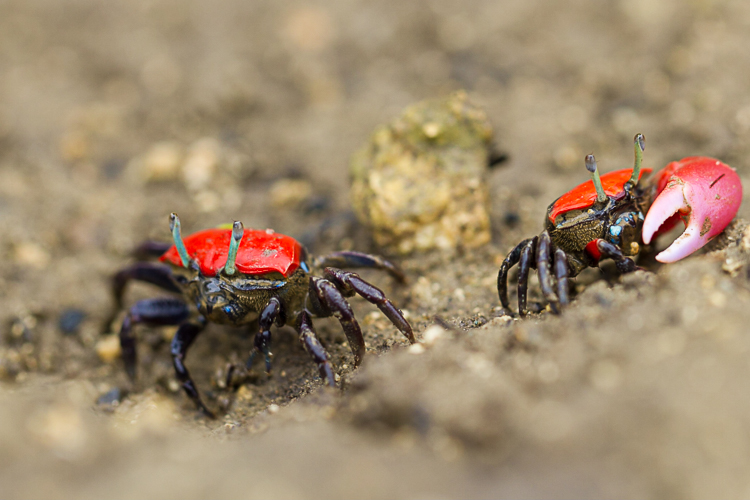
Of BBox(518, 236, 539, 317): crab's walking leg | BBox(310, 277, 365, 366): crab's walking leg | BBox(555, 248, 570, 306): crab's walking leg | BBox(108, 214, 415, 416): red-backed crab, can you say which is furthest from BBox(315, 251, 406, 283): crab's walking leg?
BBox(555, 248, 570, 306): crab's walking leg

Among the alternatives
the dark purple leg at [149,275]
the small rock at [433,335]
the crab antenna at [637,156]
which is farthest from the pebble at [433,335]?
the dark purple leg at [149,275]

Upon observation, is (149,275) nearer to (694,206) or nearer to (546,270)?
(546,270)

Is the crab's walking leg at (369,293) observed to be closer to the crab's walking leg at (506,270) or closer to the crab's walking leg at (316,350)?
the crab's walking leg at (316,350)

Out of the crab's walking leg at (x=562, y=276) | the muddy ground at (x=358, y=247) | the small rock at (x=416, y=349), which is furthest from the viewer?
the crab's walking leg at (x=562, y=276)

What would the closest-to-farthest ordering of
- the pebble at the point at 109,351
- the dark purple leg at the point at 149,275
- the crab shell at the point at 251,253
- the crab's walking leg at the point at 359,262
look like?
the crab shell at the point at 251,253 → the crab's walking leg at the point at 359,262 → the dark purple leg at the point at 149,275 → the pebble at the point at 109,351

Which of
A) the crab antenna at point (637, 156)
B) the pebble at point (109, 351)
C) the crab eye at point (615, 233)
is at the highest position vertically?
the crab antenna at point (637, 156)

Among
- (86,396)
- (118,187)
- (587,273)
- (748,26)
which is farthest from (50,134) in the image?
(748,26)

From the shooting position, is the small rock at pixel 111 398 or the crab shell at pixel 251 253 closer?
the crab shell at pixel 251 253
